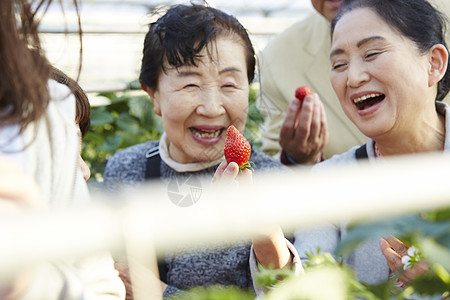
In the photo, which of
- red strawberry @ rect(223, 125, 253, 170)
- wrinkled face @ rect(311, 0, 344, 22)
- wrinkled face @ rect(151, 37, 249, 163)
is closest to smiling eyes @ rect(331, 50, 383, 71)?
wrinkled face @ rect(151, 37, 249, 163)

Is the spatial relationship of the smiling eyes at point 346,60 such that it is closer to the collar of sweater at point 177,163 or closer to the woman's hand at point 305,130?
the woman's hand at point 305,130

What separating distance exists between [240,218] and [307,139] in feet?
4.97

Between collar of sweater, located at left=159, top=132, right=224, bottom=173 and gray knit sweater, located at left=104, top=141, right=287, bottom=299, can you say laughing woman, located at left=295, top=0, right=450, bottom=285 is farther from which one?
collar of sweater, located at left=159, top=132, right=224, bottom=173

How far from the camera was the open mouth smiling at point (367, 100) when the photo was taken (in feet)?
5.03

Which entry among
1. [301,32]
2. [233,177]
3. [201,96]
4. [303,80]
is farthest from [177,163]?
[301,32]

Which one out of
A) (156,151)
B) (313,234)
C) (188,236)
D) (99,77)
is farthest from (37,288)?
(99,77)

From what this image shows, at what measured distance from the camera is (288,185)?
0.47 meters

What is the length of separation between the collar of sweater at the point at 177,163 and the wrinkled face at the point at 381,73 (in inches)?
18.4

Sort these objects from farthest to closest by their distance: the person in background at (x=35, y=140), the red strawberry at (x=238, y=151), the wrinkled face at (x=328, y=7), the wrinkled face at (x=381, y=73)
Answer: the wrinkled face at (x=328, y=7) < the wrinkled face at (x=381, y=73) < the red strawberry at (x=238, y=151) < the person in background at (x=35, y=140)

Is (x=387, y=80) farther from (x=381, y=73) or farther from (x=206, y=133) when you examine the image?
(x=206, y=133)

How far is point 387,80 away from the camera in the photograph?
1.49 metres

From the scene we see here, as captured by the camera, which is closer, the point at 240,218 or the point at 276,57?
the point at 240,218

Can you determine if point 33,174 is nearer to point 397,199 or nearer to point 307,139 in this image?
point 397,199

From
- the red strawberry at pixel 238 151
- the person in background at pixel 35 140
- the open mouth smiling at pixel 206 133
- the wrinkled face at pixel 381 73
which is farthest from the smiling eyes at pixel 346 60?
the person in background at pixel 35 140
